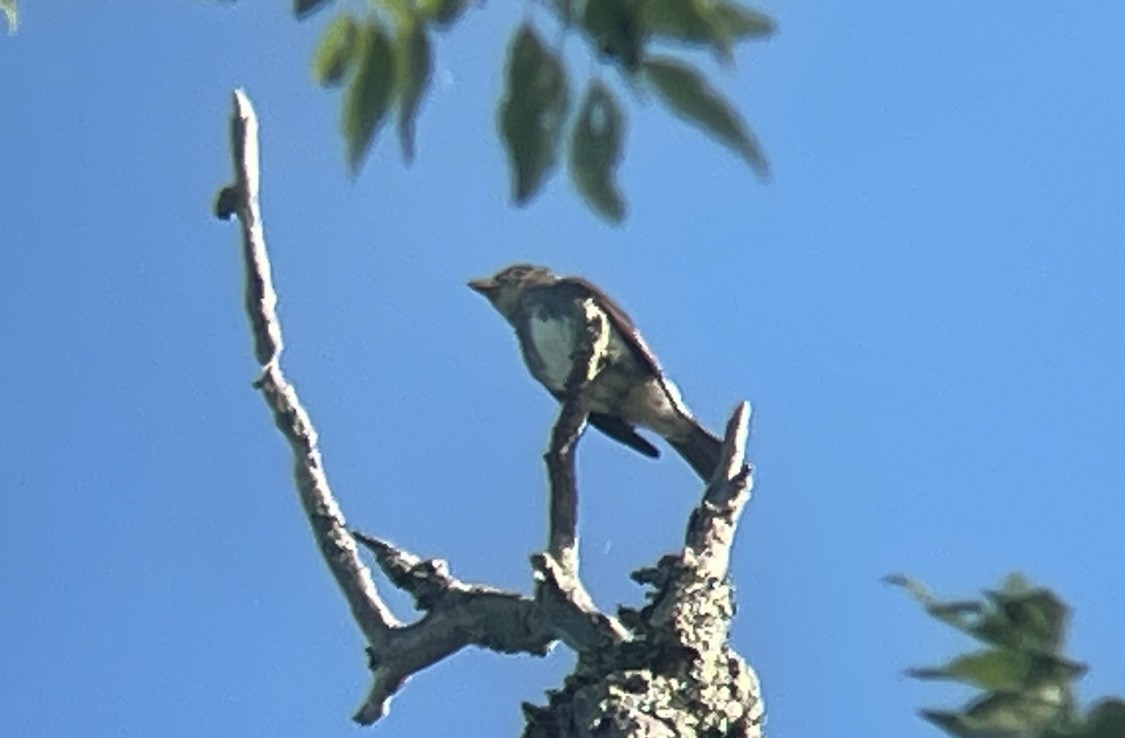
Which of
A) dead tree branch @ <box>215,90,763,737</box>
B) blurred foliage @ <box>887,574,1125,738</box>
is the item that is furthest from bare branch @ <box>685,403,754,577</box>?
blurred foliage @ <box>887,574,1125,738</box>

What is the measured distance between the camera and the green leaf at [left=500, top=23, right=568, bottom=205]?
750 mm

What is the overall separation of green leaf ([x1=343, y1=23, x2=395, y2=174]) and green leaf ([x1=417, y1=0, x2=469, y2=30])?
0.08ft

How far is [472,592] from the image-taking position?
318cm

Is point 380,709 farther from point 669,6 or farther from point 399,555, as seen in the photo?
point 669,6

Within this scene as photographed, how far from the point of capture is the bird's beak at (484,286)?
6602 mm

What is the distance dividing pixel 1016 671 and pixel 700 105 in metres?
0.26

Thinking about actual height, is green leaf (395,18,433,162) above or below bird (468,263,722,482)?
below

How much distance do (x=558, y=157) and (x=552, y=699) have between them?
220 centimetres

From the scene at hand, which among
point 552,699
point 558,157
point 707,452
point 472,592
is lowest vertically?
point 558,157

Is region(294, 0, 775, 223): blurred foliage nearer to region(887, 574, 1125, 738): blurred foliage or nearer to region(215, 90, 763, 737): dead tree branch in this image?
region(887, 574, 1125, 738): blurred foliage

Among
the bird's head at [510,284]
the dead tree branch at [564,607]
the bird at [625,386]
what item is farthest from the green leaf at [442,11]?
the bird's head at [510,284]

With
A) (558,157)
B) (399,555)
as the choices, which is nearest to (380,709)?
(399,555)

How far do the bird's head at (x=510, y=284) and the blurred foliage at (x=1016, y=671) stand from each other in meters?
5.64

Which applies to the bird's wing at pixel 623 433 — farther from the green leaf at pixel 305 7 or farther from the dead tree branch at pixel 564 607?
the green leaf at pixel 305 7
